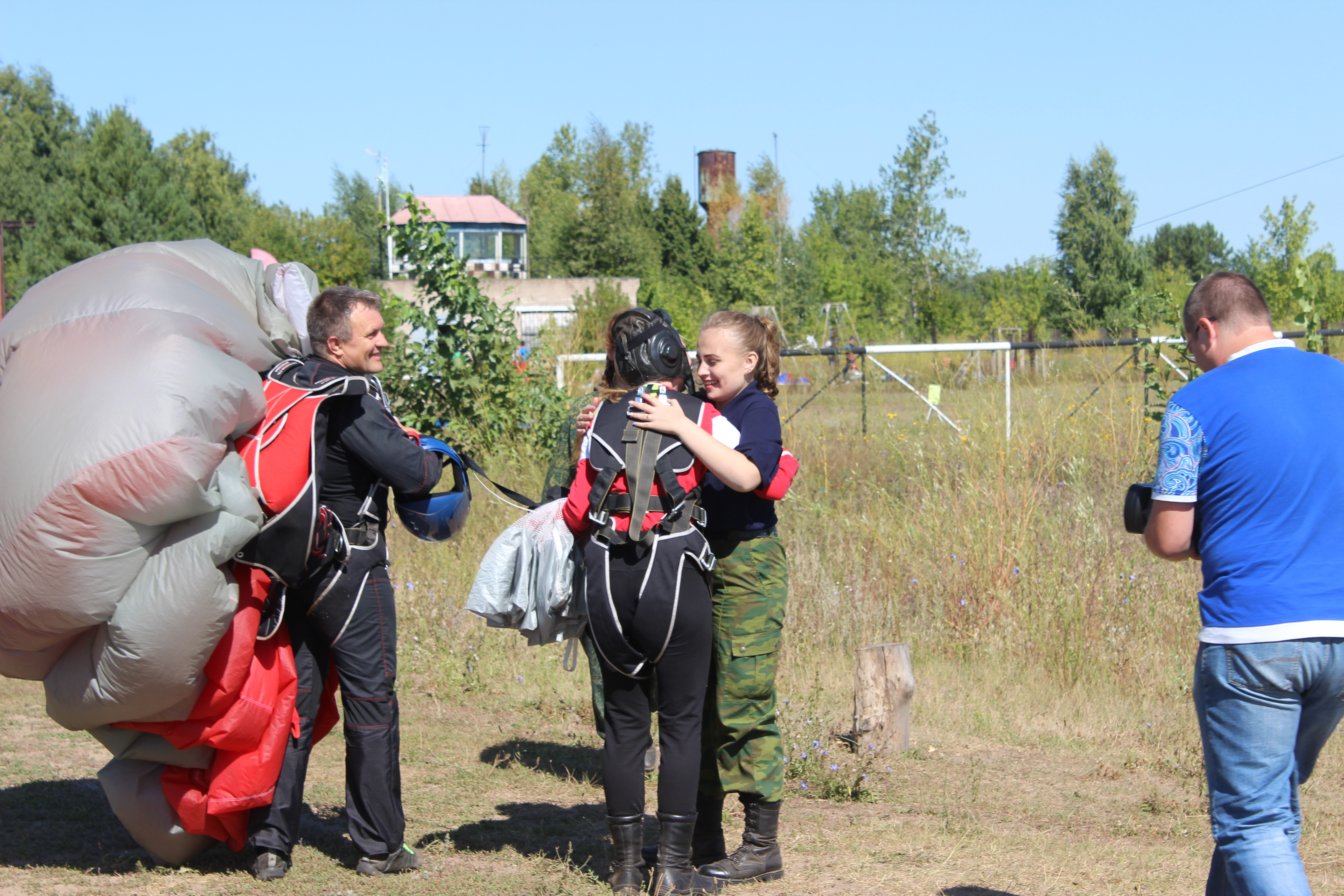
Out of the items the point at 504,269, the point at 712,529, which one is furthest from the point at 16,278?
the point at 712,529

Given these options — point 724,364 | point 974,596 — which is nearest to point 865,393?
point 974,596

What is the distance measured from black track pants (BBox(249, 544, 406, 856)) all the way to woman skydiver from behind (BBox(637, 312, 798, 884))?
3.59 feet

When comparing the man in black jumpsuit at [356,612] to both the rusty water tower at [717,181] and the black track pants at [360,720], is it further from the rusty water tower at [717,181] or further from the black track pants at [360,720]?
the rusty water tower at [717,181]

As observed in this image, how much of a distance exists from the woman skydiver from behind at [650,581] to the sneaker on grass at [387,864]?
0.85 metres

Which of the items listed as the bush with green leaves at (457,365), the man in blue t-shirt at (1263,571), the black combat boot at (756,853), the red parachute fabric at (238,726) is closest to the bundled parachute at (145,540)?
the red parachute fabric at (238,726)

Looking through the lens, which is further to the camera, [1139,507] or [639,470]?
[639,470]

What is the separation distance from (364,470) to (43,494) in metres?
0.96

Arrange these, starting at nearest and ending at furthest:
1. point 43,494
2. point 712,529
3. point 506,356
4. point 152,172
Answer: point 43,494
point 712,529
point 506,356
point 152,172

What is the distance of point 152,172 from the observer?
3288cm

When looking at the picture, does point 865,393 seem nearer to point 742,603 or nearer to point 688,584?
point 742,603

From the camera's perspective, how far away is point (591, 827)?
4434mm

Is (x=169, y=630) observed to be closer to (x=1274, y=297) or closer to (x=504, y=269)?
(x=1274, y=297)

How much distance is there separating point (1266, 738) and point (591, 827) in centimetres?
263

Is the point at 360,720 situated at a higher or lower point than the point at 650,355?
lower
